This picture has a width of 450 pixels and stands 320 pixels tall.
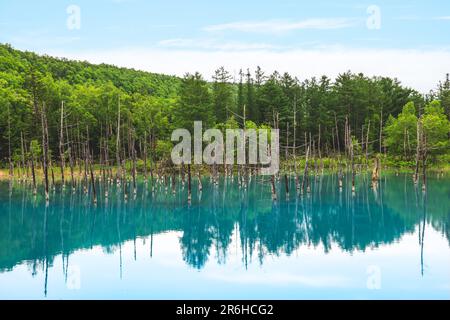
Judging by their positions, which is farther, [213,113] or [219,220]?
[213,113]

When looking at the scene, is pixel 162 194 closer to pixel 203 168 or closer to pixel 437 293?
pixel 203 168

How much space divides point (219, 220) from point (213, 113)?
39878 millimetres

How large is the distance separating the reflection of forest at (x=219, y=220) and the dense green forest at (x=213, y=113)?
14270mm

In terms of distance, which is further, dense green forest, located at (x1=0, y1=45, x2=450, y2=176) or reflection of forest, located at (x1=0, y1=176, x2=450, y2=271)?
dense green forest, located at (x1=0, y1=45, x2=450, y2=176)

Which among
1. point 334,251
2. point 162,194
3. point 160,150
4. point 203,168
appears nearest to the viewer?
point 334,251

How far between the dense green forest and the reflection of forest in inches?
562

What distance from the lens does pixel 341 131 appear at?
83.6 metres

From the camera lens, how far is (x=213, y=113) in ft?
245

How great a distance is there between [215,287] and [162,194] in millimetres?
30306

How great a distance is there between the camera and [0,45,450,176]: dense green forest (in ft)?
213

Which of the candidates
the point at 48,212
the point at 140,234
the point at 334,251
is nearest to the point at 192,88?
the point at 48,212

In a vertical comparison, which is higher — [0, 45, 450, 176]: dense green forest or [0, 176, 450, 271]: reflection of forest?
[0, 45, 450, 176]: dense green forest

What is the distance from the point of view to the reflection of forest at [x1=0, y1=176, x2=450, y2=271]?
92.2 feet

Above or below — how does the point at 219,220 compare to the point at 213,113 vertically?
below
